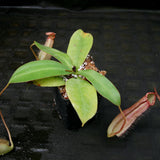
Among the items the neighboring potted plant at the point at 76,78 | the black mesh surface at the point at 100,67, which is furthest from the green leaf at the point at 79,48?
the black mesh surface at the point at 100,67

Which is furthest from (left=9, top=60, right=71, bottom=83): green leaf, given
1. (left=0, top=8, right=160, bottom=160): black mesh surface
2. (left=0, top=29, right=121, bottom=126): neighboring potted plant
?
(left=0, top=8, right=160, bottom=160): black mesh surface

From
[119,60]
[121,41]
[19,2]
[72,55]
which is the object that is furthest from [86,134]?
[19,2]

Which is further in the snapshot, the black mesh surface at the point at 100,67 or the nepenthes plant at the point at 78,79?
the black mesh surface at the point at 100,67

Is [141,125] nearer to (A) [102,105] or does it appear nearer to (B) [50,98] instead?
(A) [102,105]

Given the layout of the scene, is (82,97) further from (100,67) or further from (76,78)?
(100,67)

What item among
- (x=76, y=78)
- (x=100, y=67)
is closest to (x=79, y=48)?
(x=76, y=78)

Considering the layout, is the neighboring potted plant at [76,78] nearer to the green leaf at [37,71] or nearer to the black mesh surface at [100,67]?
the green leaf at [37,71]
